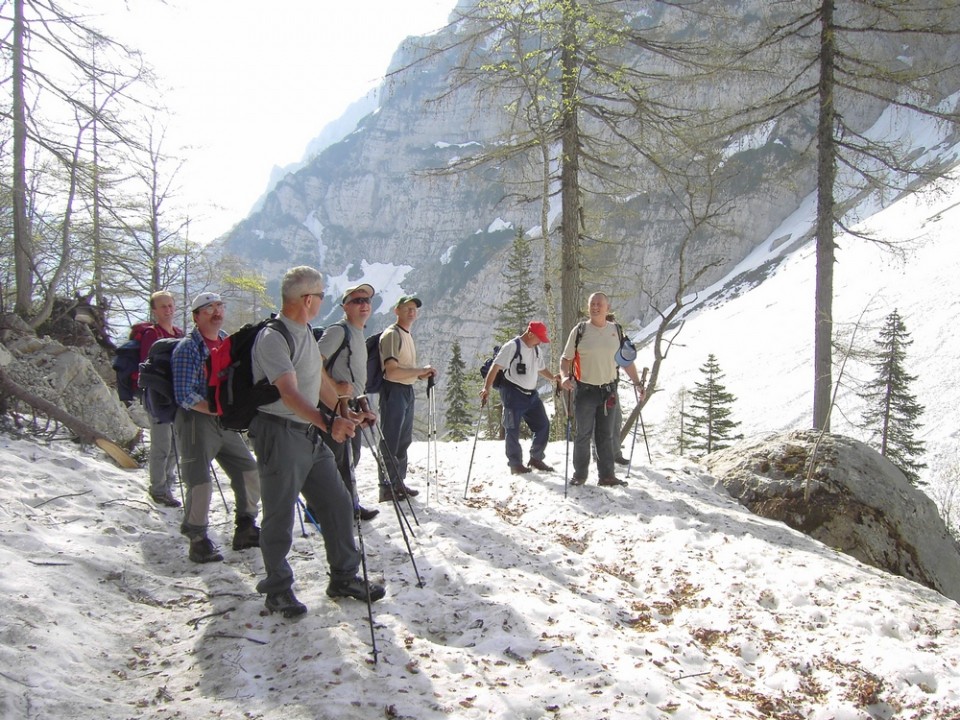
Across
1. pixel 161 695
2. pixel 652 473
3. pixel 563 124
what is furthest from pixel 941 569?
pixel 563 124

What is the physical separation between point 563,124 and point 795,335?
47.7 metres

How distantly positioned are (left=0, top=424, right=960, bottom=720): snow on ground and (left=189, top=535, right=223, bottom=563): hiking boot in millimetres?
129

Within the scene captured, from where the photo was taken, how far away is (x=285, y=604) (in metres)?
3.70

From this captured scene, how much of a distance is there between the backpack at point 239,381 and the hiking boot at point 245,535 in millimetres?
1770

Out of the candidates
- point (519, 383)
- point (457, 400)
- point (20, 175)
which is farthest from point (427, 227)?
point (519, 383)

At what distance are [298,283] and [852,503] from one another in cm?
664

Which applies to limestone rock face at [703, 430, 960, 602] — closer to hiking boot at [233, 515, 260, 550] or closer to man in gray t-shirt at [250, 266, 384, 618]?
man in gray t-shirt at [250, 266, 384, 618]

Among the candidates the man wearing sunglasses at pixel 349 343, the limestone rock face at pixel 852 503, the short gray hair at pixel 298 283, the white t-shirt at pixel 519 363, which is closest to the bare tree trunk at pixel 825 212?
the limestone rock face at pixel 852 503

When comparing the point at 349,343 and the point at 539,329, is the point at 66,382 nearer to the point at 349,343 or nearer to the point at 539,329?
the point at 349,343

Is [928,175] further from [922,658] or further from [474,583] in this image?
[474,583]

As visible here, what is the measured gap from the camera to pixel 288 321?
3643mm

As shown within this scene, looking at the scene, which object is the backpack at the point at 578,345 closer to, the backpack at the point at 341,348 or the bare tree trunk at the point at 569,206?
the backpack at the point at 341,348

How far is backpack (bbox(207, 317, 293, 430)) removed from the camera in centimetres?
353

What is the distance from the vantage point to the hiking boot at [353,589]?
3.91 metres
